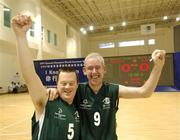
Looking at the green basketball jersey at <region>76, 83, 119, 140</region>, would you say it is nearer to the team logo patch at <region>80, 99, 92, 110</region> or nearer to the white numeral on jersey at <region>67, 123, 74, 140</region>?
the team logo patch at <region>80, 99, 92, 110</region>

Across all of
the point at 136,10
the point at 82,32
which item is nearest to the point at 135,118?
the point at 136,10

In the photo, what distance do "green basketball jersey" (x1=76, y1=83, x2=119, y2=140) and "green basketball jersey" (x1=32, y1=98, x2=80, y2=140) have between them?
131 millimetres

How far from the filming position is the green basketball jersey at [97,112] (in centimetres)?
188

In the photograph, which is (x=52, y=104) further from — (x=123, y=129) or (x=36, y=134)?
(x=123, y=129)

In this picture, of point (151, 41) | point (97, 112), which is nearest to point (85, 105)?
point (97, 112)

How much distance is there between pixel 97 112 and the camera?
1898 mm

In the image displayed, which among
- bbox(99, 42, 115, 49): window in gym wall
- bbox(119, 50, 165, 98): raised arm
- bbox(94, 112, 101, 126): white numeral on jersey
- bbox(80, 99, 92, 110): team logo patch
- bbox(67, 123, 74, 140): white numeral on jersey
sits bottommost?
bbox(67, 123, 74, 140): white numeral on jersey

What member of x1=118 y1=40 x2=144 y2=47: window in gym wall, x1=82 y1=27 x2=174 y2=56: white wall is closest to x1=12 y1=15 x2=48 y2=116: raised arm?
x1=82 y1=27 x2=174 y2=56: white wall

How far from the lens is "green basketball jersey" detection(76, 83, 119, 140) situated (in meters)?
1.88

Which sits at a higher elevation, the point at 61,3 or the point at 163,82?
the point at 61,3

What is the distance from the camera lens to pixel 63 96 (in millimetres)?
1798

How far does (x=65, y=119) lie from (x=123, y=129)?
2578 millimetres

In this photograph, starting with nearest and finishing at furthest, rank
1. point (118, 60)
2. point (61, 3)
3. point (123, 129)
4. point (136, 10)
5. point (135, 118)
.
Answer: point (123, 129), point (135, 118), point (118, 60), point (61, 3), point (136, 10)

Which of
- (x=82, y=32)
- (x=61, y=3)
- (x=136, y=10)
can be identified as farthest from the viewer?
(x=82, y=32)
